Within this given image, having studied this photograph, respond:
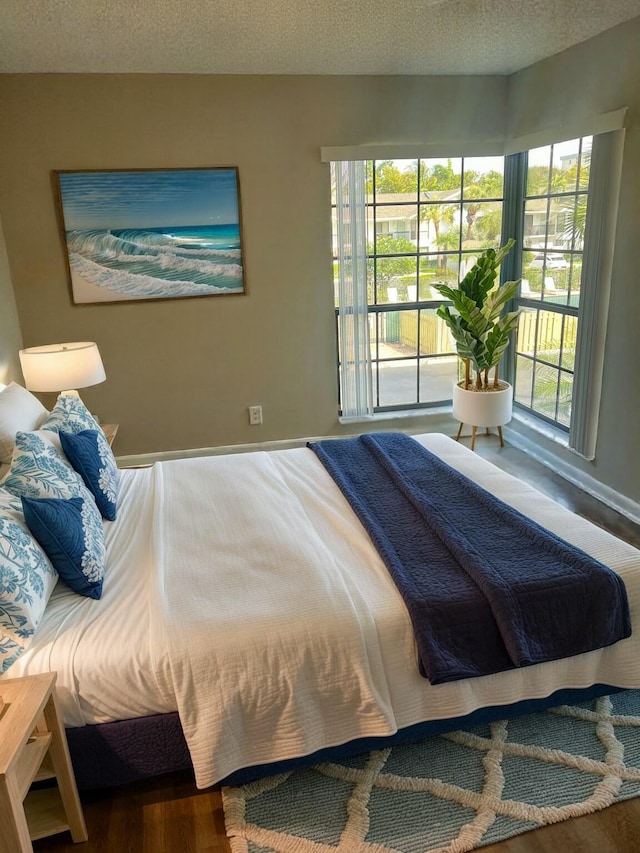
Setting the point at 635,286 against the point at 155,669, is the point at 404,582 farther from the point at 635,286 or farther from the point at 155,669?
the point at 635,286

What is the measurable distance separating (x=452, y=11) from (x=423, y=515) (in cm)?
233

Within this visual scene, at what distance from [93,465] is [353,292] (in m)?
2.44

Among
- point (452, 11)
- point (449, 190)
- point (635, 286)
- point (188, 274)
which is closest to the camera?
point (452, 11)

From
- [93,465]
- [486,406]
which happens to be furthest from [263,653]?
[486,406]

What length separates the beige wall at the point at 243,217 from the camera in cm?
367

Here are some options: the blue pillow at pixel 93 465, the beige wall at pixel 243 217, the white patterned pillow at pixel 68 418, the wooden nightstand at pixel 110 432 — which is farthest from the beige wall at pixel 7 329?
the blue pillow at pixel 93 465

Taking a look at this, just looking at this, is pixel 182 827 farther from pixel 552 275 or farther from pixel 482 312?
pixel 552 275

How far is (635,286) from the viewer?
3246 mm

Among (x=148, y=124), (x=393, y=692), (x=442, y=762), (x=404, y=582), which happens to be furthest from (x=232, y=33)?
(x=442, y=762)

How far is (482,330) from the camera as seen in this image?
158 inches

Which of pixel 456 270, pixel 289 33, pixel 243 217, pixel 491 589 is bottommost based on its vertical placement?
pixel 491 589

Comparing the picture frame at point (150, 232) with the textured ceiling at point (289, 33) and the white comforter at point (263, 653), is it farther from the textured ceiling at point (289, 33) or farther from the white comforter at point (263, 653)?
the white comforter at point (263, 653)

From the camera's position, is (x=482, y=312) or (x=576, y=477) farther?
(x=482, y=312)

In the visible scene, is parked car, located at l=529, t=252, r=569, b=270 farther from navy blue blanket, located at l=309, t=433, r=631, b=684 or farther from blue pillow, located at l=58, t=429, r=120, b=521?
blue pillow, located at l=58, t=429, r=120, b=521
